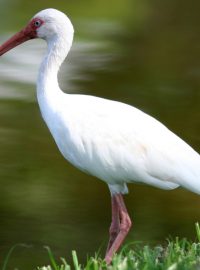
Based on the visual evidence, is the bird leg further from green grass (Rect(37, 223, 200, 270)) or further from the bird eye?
the bird eye

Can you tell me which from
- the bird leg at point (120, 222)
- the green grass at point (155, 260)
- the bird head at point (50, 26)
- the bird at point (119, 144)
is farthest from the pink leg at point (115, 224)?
the bird head at point (50, 26)

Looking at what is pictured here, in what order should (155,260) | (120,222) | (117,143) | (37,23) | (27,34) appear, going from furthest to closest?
(27,34) < (37,23) < (120,222) < (117,143) < (155,260)

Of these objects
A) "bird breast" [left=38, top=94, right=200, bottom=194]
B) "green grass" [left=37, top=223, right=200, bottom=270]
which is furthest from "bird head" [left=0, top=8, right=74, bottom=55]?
"green grass" [left=37, top=223, right=200, bottom=270]

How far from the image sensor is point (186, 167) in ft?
25.1

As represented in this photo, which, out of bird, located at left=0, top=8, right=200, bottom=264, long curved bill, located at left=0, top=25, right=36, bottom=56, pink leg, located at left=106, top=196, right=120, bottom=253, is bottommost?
pink leg, located at left=106, top=196, right=120, bottom=253

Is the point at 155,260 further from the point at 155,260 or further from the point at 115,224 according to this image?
the point at 115,224

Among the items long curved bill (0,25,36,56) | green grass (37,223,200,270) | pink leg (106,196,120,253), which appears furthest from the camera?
long curved bill (0,25,36,56)

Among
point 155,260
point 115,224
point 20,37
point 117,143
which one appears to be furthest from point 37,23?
point 155,260

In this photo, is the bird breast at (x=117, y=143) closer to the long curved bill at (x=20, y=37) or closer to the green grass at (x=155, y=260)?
the green grass at (x=155, y=260)

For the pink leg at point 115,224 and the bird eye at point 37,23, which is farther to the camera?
the bird eye at point 37,23

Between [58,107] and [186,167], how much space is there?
3.24 feet

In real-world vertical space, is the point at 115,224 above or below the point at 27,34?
below

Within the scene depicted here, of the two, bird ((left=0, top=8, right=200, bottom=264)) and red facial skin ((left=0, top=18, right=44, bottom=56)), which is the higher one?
red facial skin ((left=0, top=18, right=44, bottom=56))

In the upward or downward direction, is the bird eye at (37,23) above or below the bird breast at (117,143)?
above
